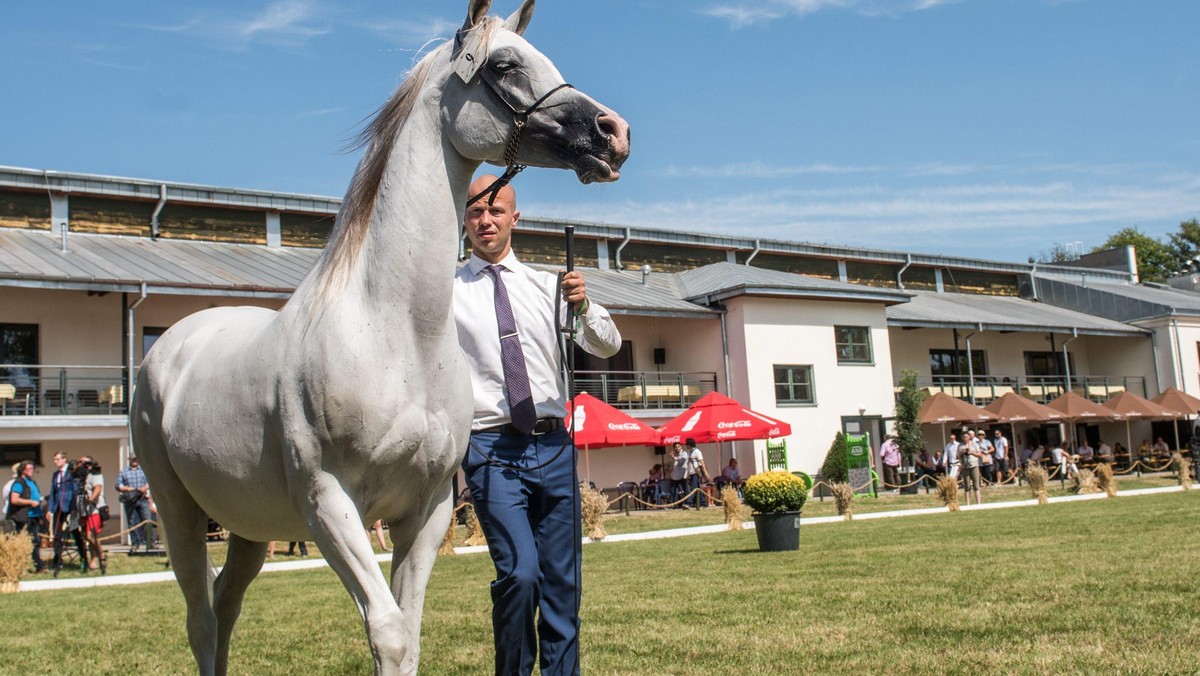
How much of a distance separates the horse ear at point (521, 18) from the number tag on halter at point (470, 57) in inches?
7.4

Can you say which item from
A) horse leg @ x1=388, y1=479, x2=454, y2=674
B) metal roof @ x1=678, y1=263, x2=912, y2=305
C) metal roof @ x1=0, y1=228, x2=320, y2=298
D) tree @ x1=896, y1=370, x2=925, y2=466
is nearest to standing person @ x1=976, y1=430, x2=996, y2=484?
tree @ x1=896, y1=370, x2=925, y2=466

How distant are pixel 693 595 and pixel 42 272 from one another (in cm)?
1975

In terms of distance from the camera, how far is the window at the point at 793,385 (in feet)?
118

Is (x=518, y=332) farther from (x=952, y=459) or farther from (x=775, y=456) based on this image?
(x=775, y=456)

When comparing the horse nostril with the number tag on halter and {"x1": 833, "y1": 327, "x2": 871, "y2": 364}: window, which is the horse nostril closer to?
the number tag on halter

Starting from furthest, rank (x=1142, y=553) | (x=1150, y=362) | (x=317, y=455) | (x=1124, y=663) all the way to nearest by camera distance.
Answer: (x=1150, y=362), (x=1142, y=553), (x=1124, y=663), (x=317, y=455)

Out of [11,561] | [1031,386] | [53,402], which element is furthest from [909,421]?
[11,561]

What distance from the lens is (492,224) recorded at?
15.0 ft

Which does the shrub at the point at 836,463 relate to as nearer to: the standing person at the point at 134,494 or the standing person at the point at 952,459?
the standing person at the point at 952,459

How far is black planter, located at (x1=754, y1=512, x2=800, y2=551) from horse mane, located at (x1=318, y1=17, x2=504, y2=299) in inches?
448

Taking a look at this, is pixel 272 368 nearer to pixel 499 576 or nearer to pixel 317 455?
pixel 317 455

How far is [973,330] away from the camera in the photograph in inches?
1662

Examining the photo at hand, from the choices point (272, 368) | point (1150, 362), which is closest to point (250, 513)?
point (272, 368)

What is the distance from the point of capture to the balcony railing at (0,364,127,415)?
80.4 ft
